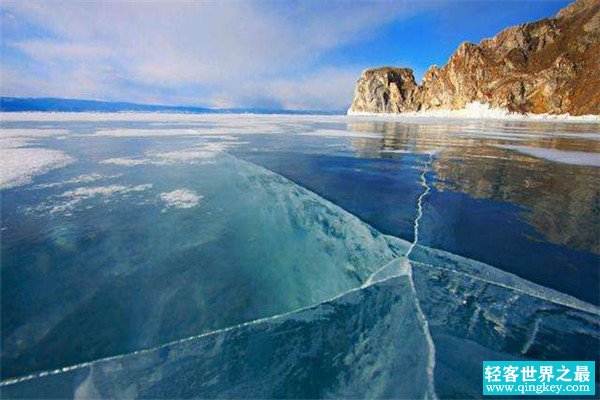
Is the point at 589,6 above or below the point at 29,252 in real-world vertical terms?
above

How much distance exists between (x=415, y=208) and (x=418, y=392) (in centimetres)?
389

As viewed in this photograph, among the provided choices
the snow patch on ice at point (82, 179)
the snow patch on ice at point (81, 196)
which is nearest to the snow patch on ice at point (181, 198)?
the snow patch on ice at point (81, 196)

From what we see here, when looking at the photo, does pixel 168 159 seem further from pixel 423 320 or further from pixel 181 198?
pixel 423 320

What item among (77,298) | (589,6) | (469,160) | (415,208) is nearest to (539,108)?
(589,6)

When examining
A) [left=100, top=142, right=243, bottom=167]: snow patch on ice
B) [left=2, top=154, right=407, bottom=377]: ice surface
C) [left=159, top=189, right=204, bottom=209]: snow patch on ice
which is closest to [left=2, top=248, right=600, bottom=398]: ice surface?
[left=2, top=154, right=407, bottom=377]: ice surface

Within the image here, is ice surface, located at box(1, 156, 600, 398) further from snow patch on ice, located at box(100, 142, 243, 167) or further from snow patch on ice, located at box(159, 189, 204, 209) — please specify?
snow patch on ice, located at box(100, 142, 243, 167)

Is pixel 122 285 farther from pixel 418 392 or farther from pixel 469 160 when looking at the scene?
pixel 469 160

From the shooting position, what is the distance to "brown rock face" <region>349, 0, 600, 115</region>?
7419 cm

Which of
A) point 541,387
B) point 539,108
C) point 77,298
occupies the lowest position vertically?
point 541,387

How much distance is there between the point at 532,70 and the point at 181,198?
109 metres

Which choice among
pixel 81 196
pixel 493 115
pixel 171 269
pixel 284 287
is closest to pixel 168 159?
pixel 81 196

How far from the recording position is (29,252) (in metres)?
3.72

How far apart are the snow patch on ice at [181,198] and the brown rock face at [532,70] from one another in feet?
291

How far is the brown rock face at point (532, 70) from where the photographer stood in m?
74.2
